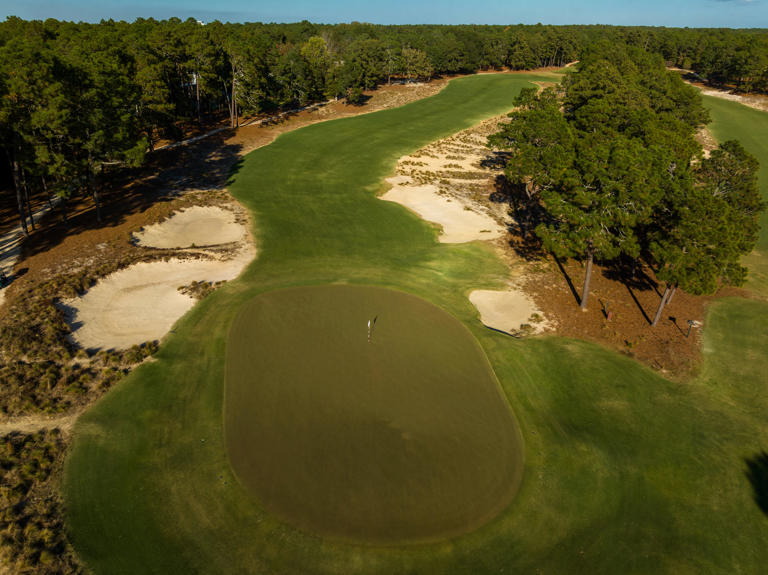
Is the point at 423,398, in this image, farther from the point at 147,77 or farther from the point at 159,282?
the point at 147,77

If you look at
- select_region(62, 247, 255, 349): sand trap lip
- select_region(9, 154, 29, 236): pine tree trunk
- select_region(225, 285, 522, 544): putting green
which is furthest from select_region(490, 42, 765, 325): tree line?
select_region(9, 154, 29, 236): pine tree trunk

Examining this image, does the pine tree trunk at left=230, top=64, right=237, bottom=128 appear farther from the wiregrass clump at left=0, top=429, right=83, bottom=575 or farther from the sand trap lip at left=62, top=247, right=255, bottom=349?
the wiregrass clump at left=0, top=429, right=83, bottom=575

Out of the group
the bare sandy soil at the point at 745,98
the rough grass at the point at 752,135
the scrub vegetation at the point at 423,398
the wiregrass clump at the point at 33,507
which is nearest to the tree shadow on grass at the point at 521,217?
the scrub vegetation at the point at 423,398

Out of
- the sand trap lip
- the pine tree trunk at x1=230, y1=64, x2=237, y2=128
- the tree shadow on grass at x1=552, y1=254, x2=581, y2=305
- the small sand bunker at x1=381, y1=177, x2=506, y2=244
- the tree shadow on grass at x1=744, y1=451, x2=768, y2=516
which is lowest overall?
the tree shadow on grass at x1=744, y1=451, x2=768, y2=516

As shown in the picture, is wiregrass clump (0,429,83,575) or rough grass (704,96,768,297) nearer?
wiregrass clump (0,429,83,575)

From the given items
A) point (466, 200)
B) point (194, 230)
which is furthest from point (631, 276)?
point (194, 230)

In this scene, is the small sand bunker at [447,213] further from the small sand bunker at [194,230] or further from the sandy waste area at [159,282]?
the sandy waste area at [159,282]

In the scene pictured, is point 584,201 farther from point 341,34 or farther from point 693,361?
point 341,34
